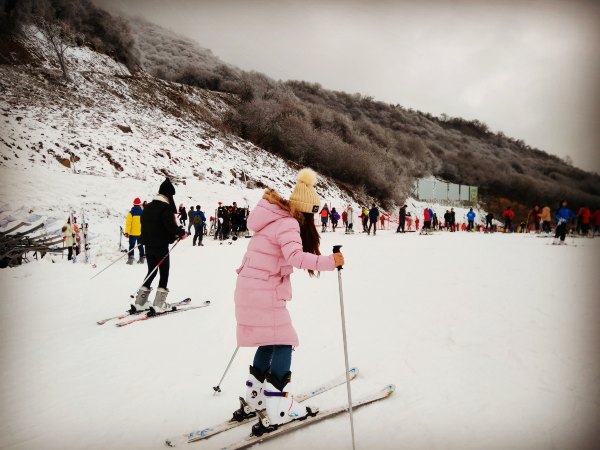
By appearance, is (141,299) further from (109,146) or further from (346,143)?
(346,143)

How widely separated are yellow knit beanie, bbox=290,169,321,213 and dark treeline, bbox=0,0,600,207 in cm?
773

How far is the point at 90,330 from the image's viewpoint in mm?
4773

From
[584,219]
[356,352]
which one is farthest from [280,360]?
[584,219]

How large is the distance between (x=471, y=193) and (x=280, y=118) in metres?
20.2

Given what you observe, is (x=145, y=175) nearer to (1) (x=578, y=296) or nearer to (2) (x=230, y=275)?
(2) (x=230, y=275)

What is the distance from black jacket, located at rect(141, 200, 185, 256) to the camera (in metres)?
5.14

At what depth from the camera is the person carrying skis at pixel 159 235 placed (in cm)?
515

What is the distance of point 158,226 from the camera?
5.16 meters

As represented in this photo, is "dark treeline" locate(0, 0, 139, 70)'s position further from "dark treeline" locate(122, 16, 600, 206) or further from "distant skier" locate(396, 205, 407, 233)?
"distant skier" locate(396, 205, 407, 233)

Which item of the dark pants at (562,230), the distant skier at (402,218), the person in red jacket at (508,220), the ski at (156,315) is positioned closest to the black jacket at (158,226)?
the ski at (156,315)

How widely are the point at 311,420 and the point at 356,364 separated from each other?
110cm

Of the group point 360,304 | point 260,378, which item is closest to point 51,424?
point 260,378

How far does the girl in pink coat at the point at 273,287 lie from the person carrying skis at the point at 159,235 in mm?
3067

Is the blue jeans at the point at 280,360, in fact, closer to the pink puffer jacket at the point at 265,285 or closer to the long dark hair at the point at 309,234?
the pink puffer jacket at the point at 265,285
